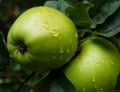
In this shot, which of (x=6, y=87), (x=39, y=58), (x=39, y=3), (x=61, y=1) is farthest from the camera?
(x=6, y=87)

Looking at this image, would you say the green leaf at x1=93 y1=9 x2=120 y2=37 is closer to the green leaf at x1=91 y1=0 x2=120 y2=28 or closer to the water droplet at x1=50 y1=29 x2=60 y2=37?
the green leaf at x1=91 y1=0 x2=120 y2=28

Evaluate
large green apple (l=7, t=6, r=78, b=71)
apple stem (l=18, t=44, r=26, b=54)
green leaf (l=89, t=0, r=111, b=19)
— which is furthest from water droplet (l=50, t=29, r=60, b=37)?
green leaf (l=89, t=0, r=111, b=19)

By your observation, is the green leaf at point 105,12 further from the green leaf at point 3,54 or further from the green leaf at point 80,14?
the green leaf at point 3,54

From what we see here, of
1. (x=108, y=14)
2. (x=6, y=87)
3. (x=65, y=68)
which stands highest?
(x=108, y=14)

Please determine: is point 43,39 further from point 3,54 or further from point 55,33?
point 3,54

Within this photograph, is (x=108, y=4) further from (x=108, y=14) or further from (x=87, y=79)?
(x=87, y=79)

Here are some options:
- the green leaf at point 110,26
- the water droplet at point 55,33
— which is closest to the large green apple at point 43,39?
the water droplet at point 55,33

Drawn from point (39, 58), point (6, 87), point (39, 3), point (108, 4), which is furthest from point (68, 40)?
point (6, 87)
